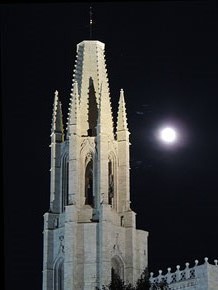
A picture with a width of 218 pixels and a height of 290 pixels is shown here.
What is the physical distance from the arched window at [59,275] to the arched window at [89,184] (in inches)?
166

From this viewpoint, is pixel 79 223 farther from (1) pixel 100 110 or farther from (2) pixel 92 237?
(1) pixel 100 110

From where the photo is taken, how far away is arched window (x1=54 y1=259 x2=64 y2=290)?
5391 centimetres

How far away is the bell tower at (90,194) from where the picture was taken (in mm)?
53312

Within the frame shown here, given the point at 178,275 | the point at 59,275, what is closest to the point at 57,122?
the point at 59,275

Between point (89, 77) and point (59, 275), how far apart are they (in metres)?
12.8

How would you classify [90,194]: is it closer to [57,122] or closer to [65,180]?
[65,180]

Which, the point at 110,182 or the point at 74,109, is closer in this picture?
the point at 74,109

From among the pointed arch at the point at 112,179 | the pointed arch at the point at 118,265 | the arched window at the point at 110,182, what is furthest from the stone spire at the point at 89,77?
the pointed arch at the point at 118,265

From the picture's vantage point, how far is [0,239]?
1265cm

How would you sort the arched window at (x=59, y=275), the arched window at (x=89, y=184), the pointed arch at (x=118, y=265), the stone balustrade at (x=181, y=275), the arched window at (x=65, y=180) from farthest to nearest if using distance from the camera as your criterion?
the arched window at (x=89, y=184) → the arched window at (x=65, y=180) → the pointed arch at (x=118, y=265) → the arched window at (x=59, y=275) → the stone balustrade at (x=181, y=275)

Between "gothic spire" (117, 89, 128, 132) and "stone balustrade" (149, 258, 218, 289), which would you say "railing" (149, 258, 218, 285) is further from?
"gothic spire" (117, 89, 128, 132)

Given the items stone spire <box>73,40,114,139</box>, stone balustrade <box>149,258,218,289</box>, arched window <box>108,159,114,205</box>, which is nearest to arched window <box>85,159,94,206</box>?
arched window <box>108,159,114,205</box>

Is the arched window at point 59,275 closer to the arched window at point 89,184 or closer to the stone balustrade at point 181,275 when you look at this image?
the arched window at point 89,184

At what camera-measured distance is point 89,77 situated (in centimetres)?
5731
